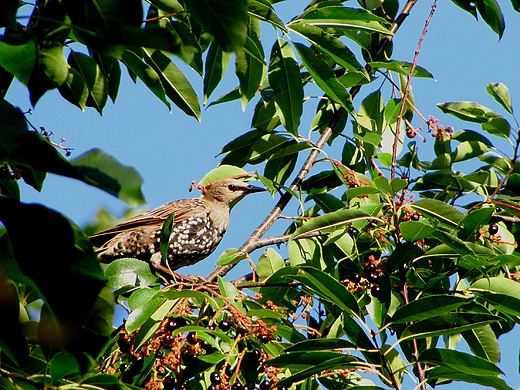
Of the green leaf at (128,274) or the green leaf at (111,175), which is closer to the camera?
the green leaf at (111,175)

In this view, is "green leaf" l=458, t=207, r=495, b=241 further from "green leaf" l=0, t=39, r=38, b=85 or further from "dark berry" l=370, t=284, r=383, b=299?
"green leaf" l=0, t=39, r=38, b=85

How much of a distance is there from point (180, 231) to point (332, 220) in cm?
305

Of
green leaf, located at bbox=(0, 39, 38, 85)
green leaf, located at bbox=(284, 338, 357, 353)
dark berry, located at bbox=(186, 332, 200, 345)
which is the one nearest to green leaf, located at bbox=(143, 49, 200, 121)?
dark berry, located at bbox=(186, 332, 200, 345)

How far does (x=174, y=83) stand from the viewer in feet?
10.7

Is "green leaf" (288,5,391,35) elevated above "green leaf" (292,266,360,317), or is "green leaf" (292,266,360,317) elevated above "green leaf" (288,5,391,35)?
"green leaf" (288,5,391,35)

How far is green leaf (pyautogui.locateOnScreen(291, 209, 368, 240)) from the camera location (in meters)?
Answer: 2.90

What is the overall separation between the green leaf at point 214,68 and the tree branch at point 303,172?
760 millimetres

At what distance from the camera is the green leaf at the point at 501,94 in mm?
3871

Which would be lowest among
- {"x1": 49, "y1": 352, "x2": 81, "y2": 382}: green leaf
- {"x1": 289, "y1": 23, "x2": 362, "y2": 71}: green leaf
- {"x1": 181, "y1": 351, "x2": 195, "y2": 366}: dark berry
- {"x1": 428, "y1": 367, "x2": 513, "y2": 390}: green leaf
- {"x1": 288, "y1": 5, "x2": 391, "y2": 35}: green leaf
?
{"x1": 181, "y1": 351, "x2": 195, "y2": 366}: dark berry

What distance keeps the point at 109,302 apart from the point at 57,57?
739 millimetres

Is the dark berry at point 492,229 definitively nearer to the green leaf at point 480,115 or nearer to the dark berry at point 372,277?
the green leaf at point 480,115

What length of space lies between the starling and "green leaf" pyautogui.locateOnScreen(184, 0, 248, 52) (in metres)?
3.78

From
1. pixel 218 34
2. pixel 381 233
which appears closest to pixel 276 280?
pixel 381 233

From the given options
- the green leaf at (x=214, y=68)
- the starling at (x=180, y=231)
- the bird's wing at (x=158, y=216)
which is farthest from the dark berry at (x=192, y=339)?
the bird's wing at (x=158, y=216)
